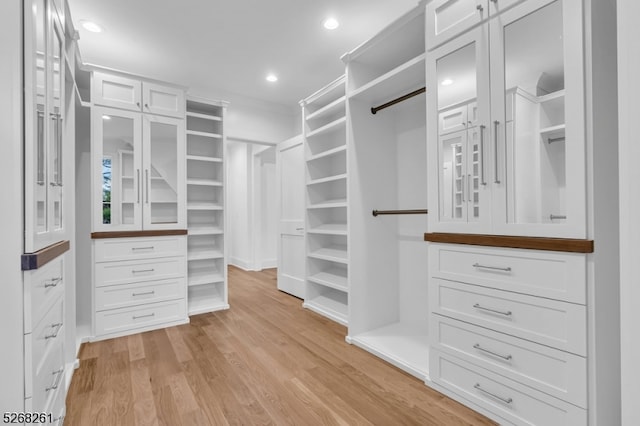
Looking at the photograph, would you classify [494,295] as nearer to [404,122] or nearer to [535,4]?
[535,4]

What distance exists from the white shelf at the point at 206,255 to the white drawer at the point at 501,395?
249cm

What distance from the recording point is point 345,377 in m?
2.03

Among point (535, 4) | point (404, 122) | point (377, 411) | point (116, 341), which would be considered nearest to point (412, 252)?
point (404, 122)

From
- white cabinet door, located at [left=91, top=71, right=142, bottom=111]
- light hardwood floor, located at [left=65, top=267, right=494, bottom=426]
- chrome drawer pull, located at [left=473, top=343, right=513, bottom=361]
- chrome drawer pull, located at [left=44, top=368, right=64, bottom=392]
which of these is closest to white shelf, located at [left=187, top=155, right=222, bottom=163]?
white cabinet door, located at [left=91, top=71, right=142, bottom=111]

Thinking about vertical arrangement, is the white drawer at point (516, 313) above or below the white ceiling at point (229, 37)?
below

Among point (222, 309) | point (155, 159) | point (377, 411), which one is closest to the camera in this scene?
point (377, 411)

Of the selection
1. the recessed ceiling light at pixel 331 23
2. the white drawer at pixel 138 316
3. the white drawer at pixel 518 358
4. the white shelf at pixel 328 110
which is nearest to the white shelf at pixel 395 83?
the white shelf at pixel 328 110

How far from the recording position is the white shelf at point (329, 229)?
3186mm

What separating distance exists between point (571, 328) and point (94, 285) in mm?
3371

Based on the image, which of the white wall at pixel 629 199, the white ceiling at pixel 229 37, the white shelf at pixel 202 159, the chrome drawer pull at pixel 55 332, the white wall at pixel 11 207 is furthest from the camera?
the white shelf at pixel 202 159

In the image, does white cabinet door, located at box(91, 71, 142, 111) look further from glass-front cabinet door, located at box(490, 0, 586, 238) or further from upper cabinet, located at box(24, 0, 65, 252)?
glass-front cabinet door, located at box(490, 0, 586, 238)

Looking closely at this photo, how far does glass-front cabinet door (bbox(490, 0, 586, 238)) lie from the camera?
51.2 inches

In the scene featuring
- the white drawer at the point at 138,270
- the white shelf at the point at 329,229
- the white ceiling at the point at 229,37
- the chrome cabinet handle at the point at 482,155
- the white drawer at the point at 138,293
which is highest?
the white ceiling at the point at 229,37

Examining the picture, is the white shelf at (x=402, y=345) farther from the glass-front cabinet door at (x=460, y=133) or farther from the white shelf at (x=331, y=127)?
the white shelf at (x=331, y=127)
